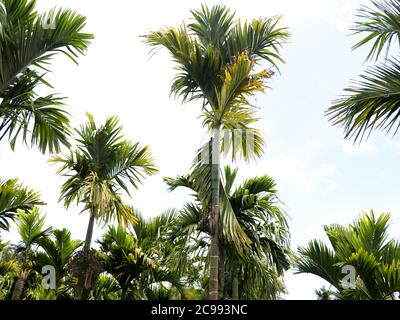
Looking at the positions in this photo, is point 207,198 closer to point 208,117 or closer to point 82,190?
point 208,117

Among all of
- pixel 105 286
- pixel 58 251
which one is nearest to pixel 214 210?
pixel 58 251

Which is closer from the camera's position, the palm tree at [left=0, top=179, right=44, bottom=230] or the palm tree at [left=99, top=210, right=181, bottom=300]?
the palm tree at [left=0, top=179, right=44, bottom=230]

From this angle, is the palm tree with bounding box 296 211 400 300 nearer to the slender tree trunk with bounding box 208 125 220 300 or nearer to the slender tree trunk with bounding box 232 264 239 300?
the slender tree trunk with bounding box 232 264 239 300

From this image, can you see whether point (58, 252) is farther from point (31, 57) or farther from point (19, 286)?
point (31, 57)

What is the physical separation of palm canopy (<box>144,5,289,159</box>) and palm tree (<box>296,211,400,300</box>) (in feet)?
7.04

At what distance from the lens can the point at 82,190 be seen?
7.68 metres

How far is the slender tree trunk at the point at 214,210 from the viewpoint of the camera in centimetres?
607

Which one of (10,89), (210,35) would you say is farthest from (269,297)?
(10,89)

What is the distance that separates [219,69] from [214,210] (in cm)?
236

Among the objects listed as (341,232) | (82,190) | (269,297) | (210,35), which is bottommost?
(269,297)

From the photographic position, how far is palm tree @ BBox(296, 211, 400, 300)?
666 cm

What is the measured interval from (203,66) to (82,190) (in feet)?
9.80

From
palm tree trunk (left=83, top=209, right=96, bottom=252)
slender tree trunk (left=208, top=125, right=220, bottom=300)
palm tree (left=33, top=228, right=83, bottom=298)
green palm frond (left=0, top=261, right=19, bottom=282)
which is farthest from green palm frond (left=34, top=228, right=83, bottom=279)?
slender tree trunk (left=208, top=125, right=220, bottom=300)

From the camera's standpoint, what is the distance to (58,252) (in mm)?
9758
